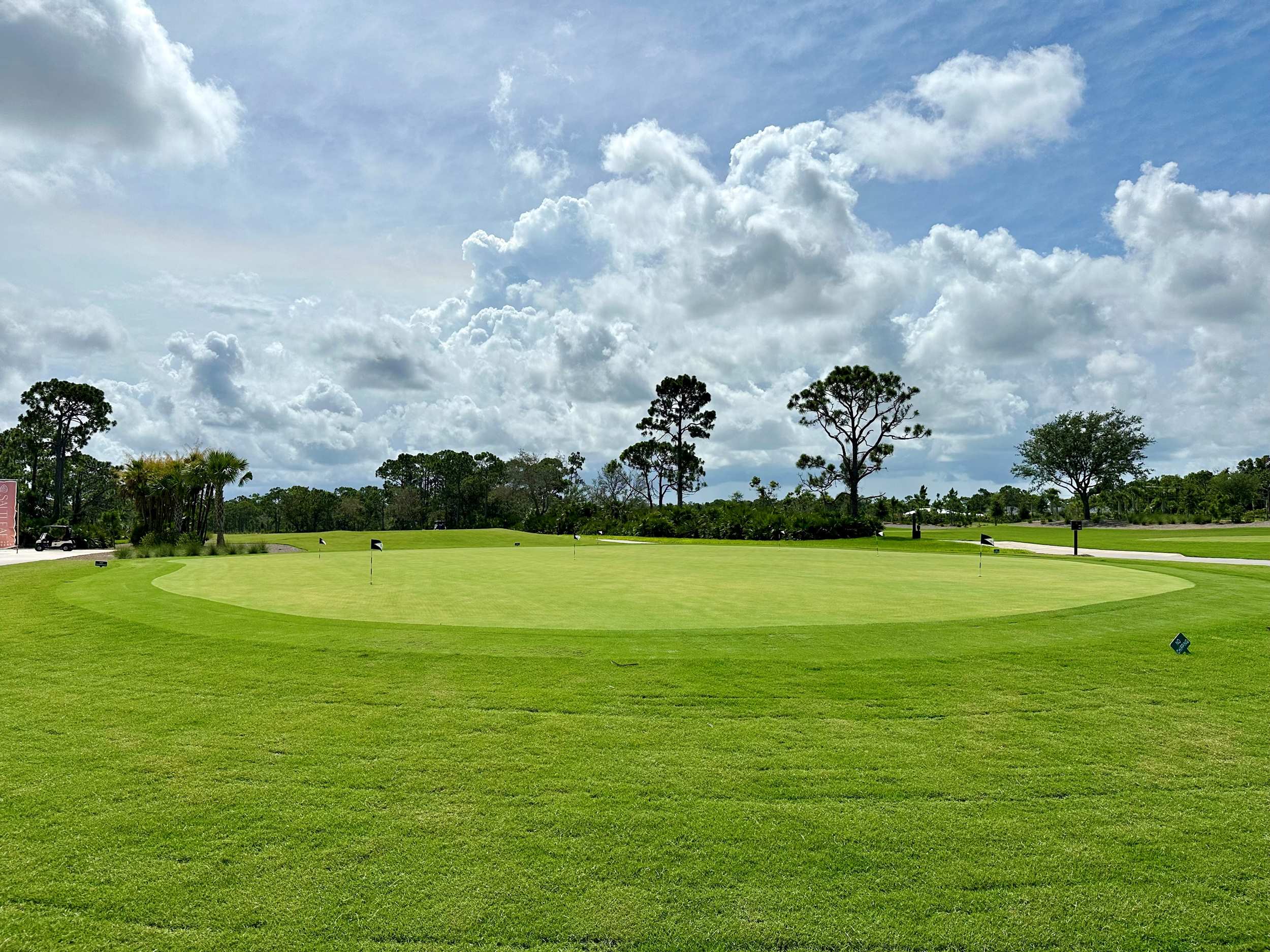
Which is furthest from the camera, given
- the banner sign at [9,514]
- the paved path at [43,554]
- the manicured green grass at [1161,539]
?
the banner sign at [9,514]

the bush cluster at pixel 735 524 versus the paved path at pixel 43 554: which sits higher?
the bush cluster at pixel 735 524

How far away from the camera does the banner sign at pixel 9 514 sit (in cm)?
4034

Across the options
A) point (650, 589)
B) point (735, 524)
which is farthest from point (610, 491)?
point (650, 589)

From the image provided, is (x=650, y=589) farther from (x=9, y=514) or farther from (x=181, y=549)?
(x=9, y=514)

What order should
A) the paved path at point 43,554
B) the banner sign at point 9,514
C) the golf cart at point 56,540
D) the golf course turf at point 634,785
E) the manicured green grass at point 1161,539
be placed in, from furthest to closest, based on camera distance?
the banner sign at point 9,514, the golf cart at point 56,540, the manicured green grass at point 1161,539, the paved path at point 43,554, the golf course turf at point 634,785

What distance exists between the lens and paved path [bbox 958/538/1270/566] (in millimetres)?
25203

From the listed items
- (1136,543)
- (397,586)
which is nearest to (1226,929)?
(397,586)

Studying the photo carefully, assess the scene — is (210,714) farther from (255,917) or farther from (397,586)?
(397,586)

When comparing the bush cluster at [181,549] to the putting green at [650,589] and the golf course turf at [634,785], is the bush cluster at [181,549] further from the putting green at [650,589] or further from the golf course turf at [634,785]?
the golf course turf at [634,785]

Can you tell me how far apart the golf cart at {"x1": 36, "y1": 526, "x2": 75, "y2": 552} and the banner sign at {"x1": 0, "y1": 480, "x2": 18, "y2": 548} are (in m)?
1.23

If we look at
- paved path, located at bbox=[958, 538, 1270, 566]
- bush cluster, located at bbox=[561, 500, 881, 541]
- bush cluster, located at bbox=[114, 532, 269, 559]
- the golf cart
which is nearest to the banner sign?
the golf cart

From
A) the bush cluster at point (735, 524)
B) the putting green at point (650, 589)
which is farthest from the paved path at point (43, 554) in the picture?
the bush cluster at point (735, 524)

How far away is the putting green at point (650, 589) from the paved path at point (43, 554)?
36.2ft

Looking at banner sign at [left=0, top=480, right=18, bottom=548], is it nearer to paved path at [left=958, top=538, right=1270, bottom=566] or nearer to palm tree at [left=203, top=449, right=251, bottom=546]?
palm tree at [left=203, top=449, right=251, bottom=546]
